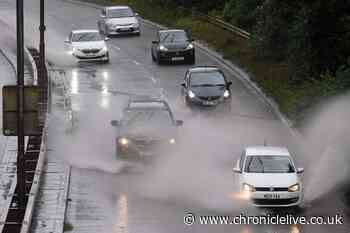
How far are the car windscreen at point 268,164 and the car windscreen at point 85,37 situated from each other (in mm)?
26468

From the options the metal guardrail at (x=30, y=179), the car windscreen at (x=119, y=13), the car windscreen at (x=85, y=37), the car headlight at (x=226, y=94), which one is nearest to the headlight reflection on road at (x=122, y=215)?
the metal guardrail at (x=30, y=179)

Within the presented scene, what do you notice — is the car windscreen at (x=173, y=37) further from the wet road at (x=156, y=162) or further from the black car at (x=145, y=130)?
the black car at (x=145, y=130)

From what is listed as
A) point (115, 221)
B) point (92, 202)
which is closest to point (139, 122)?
point (92, 202)

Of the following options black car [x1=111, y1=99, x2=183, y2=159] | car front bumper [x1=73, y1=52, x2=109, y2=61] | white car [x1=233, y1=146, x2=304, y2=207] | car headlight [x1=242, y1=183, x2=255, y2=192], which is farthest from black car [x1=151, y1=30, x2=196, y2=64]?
car headlight [x1=242, y1=183, x2=255, y2=192]

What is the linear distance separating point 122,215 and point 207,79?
607 inches

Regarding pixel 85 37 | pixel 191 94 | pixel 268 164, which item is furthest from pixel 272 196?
pixel 85 37

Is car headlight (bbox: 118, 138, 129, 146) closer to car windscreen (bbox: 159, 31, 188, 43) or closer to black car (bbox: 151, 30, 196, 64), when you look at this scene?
black car (bbox: 151, 30, 196, 64)

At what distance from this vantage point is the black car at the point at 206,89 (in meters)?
38.7

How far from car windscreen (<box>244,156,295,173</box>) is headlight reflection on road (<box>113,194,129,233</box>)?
10.6ft

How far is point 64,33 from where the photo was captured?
63.0 metres

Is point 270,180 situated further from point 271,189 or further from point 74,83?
point 74,83

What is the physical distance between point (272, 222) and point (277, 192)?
1.09 meters

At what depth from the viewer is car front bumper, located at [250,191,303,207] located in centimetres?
2456

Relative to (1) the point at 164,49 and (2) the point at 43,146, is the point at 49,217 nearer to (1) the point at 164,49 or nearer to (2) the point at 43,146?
(2) the point at 43,146
